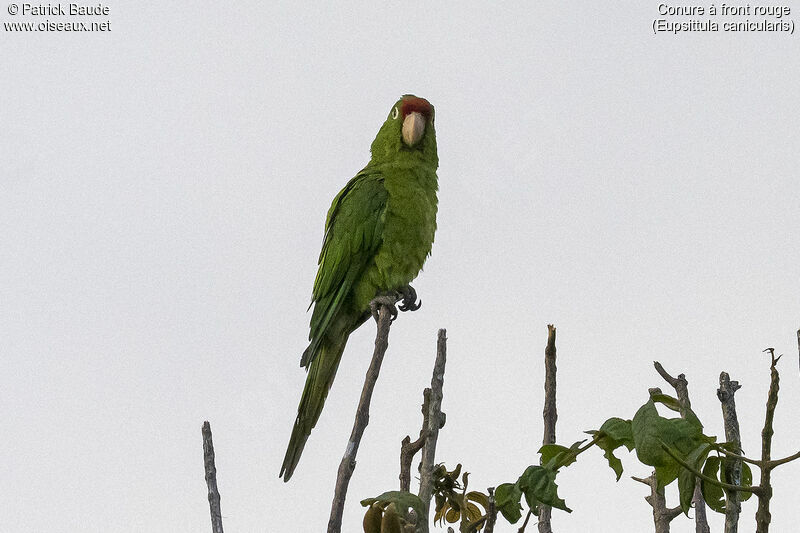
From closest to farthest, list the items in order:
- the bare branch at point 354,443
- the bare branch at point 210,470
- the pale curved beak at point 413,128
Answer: the bare branch at point 354,443 → the bare branch at point 210,470 → the pale curved beak at point 413,128

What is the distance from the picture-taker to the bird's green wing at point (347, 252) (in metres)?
4.94

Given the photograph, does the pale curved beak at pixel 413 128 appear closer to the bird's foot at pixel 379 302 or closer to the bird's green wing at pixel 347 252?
the bird's green wing at pixel 347 252

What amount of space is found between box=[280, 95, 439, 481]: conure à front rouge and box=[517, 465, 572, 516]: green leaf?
3.32 m

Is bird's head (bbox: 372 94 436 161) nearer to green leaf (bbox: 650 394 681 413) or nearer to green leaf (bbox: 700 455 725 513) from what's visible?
green leaf (bbox: 650 394 681 413)

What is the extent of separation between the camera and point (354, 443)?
Answer: 63.1 inches

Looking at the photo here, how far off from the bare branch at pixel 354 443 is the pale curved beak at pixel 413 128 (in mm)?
3213

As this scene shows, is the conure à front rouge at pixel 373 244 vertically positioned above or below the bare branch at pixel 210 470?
above

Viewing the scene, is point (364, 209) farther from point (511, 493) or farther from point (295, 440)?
point (511, 493)

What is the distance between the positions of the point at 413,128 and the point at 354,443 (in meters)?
3.69

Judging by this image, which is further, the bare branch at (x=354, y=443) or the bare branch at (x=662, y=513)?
the bare branch at (x=662, y=513)

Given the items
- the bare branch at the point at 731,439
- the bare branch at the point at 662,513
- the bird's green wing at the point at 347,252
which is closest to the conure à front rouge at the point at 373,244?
the bird's green wing at the point at 347,252

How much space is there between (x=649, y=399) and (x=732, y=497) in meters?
0.27

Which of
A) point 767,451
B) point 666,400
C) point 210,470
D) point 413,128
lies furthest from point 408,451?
point 413,128

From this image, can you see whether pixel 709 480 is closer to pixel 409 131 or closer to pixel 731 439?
pixel 731 439
